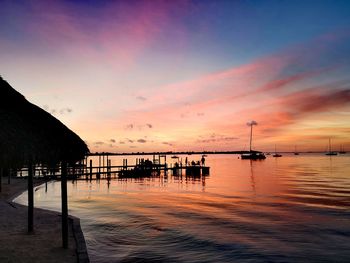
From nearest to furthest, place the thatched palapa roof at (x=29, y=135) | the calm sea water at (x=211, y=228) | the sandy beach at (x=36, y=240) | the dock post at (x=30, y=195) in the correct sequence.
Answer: the sandy beach at (x=36, y=240), the thatched palapa roof at (x=29, y=135), the dock post at (x=30, y=195), the calm sea water at (x=211, y=228)

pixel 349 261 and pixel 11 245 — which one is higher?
pixel 11 245

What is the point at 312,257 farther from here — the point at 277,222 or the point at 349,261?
the point at 277,222

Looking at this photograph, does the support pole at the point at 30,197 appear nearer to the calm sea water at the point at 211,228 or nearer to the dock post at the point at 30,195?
the dock post at the point at 30,195

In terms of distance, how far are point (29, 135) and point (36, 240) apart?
3724mm

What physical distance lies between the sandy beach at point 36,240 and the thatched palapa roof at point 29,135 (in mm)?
2724

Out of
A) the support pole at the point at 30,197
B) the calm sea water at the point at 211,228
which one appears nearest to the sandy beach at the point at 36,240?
the support pole at the point at 30,197

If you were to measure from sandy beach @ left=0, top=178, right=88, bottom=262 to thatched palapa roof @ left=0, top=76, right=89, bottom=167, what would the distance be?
272 cm

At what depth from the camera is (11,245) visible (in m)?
9.80

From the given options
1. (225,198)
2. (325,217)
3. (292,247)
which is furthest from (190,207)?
(292,247)

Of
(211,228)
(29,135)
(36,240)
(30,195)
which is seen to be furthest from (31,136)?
(211,228)

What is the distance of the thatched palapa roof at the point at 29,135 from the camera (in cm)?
915

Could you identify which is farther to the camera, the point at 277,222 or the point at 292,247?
the point at 277,222

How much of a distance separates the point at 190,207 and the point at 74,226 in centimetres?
1259

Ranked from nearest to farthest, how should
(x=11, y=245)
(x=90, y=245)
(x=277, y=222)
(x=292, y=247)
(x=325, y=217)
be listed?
(x=11, y=245)
(x=90, y=245)
(x=292, y=247)
(x=277, y=222)
(x=325, y=217)
